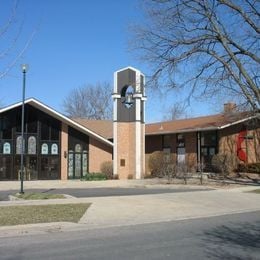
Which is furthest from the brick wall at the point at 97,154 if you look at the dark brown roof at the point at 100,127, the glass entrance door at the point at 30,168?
the glass entrance door at the point at 30,168

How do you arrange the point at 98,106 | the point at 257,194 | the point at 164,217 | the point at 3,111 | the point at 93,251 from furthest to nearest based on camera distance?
1. the point at 98,106
2. the point at 3,111
3. the point at 257,194
4. the point at 164,217
5. the point at 93,251

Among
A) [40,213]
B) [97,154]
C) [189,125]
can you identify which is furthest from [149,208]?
[189,125]

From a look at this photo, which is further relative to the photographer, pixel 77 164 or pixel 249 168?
pixel 77 164

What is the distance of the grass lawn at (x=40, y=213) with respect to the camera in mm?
14484

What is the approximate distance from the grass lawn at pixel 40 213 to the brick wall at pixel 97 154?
2376cm

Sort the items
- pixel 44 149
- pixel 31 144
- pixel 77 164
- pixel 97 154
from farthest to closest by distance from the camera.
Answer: pixel 97 154 < pixel 77 164 < pixel 44 149 < pixel 31 144

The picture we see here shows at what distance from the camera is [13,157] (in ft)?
128

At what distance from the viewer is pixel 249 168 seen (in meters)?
39.7

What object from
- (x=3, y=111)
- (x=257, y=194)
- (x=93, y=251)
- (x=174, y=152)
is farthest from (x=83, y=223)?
(x=174, y=152)

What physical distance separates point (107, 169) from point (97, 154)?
2.04 meters

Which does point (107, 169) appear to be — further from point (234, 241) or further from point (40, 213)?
point (234, 241)

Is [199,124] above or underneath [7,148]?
above

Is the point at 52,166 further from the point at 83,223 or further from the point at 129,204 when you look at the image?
the point at 83,223

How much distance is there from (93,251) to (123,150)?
102 feet
